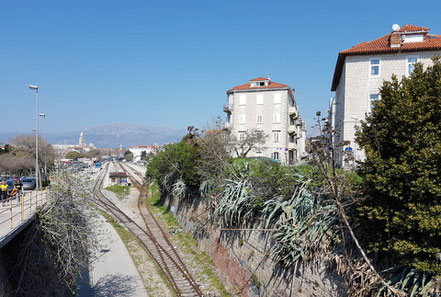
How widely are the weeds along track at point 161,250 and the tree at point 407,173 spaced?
8764mm

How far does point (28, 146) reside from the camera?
52.8 m

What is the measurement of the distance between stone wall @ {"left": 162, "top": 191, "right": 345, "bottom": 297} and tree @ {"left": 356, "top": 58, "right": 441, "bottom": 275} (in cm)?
230

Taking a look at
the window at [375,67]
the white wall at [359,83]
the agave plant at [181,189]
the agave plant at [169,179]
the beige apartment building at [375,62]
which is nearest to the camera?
the agave plant at [181,189]

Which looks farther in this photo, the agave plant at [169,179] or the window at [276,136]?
the window at [276,136]

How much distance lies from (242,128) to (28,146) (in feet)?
123

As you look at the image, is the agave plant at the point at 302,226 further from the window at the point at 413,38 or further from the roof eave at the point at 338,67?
the window at the point at 413,38

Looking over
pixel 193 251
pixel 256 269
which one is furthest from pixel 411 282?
pixel 193 251

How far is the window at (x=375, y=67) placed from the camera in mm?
23906

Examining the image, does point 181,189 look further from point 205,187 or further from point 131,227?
point 131,227

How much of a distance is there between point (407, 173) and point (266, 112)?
123 feet

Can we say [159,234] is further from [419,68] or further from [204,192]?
[419,68]

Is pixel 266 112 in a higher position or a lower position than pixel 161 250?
higher

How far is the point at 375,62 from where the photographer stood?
24000mm

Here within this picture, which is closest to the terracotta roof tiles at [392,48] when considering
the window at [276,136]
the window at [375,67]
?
the window at [375,67]
